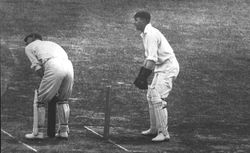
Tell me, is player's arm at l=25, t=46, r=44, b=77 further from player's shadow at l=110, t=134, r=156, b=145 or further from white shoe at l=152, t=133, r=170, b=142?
white shoe at l=152, t=133, r=170, b=142

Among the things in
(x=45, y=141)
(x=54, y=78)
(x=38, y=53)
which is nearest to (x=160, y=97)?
(x=54, y=78)

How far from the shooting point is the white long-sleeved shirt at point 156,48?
37.0 ft

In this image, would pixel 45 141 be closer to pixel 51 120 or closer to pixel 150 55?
pixel 51 120

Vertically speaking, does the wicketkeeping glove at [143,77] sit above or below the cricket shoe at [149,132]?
above

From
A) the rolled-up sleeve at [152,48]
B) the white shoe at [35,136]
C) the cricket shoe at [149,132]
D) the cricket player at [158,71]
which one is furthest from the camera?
the cricket shoe at [149,132]

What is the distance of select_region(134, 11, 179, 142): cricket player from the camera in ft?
37.2

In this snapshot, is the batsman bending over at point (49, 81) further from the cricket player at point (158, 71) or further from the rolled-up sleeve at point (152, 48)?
the rolled-up sleeve at point (152, 48)

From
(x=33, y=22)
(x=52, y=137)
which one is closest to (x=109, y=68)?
(x=33, y=22)

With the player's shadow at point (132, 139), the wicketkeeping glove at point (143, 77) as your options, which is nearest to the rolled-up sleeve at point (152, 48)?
the wicketkeeping glove at point (143, 77)

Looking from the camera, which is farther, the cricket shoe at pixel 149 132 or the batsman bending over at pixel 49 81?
the cricket shoe at pixel 149 132

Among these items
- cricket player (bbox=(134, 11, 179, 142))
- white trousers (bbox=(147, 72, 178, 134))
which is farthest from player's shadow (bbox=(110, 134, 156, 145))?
white trousers (bbox=(147, 72, 178, 134))

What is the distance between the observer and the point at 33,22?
782 inches

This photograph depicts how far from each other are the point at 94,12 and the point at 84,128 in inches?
379

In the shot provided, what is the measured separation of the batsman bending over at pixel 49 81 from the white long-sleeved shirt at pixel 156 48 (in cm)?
132
